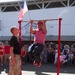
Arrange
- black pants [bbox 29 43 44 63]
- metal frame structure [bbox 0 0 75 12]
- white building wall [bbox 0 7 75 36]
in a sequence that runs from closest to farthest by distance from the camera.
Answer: black pants [bbox 29 43 44 63] → white building wall [bbox 0 7 75 36] → metal frame structure [bbox 0 0 75 12]

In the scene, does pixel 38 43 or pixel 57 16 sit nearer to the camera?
pixel 38 43

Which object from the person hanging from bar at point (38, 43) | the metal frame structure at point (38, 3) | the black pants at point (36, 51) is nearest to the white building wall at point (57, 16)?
the metal frame structure at point (38, 3)

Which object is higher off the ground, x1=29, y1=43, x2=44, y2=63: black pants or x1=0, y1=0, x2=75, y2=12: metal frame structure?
x1=0, y1=0, x2=75, y2=12: metal frame structure

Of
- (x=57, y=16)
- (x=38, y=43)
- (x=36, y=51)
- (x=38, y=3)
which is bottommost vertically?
(x=36, y=51)

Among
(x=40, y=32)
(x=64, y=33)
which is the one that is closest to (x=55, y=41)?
(x=64, y=33)

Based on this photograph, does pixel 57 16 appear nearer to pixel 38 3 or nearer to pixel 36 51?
pixel 38 3

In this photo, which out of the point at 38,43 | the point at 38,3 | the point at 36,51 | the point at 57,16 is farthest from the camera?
the point at 38,3

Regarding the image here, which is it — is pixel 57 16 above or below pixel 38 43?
above

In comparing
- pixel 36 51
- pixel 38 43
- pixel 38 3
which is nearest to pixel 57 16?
pixel 38 3

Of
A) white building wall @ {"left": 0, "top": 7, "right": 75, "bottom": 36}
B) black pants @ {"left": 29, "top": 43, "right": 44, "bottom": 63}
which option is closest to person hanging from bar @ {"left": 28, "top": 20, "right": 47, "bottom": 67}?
black pants @ {"left": 29, "top": 43, "right": 44, "bottom": 63}

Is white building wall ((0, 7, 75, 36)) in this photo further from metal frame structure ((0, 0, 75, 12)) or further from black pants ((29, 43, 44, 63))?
black pants ((29, 43, 44, 63))

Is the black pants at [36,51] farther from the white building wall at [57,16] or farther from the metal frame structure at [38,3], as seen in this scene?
the metal frame structure at [38,3]

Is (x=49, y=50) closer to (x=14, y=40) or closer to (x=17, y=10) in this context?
(x=17, y=10)

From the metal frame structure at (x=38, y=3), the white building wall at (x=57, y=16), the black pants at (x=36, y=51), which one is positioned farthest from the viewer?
the metal frame structure at (x=38, y=3)
